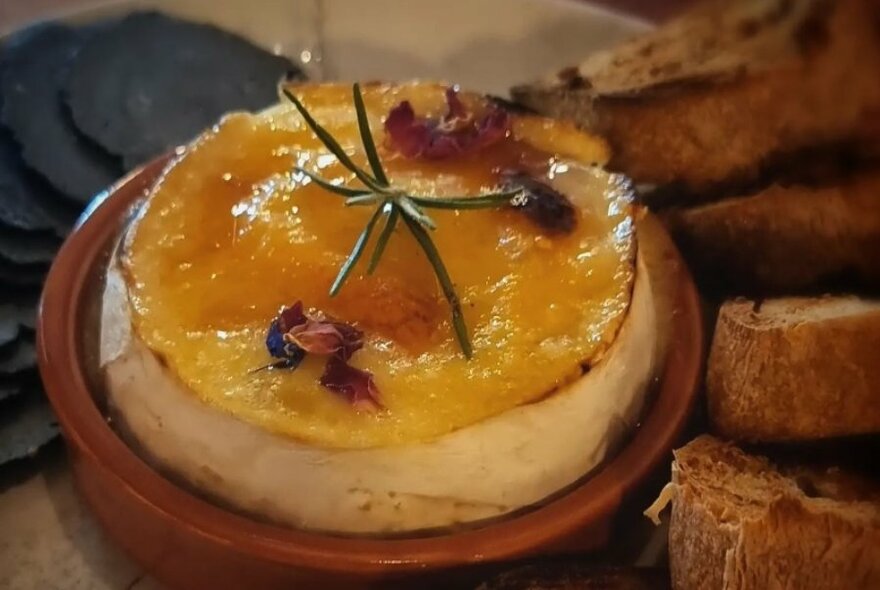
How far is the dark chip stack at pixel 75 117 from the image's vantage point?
1834 mm

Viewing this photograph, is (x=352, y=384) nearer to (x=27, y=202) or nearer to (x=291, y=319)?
(x=291, y=319)

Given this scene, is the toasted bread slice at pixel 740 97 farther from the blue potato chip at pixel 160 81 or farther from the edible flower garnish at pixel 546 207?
the blue potato chip at pixel 160 81

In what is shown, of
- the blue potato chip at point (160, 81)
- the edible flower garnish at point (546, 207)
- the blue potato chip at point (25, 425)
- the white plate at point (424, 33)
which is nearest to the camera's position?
the edible flower garnish at point (546, 207)

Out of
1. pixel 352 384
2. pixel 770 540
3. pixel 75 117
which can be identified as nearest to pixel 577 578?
pixel 770 540

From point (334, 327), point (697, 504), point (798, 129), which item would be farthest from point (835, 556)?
point (798, 129)

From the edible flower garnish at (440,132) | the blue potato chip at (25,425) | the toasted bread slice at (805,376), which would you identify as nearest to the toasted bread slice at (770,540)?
the toasted bread slice at (805,376)

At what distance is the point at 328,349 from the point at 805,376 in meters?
0.64

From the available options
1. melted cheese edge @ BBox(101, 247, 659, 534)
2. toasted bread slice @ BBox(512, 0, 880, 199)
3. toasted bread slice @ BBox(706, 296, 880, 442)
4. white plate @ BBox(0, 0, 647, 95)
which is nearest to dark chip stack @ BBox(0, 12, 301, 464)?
white plate @ BBox(0, 0, 647, 95)

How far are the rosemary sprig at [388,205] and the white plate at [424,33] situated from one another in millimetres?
917

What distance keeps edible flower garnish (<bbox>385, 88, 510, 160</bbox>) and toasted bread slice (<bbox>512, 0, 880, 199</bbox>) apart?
0.23 metres

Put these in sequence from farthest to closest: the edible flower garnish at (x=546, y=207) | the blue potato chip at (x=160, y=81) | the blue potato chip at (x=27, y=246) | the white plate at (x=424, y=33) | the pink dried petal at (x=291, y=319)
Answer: the white plate at (x=424, y=33)
the blue potato chip at (x=160, y=81)
the blue potato chip at (x=27, y=246)
the edible flower garnish at (x=546, y=207)
the pink dried petal at (x=291, y=319)

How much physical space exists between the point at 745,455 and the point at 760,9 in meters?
0.90

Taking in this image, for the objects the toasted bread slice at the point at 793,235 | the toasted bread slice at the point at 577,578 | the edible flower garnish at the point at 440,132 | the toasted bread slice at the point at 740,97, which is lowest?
the toasted bread slice at the point at 577,578

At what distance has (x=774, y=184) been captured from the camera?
6.12ft
